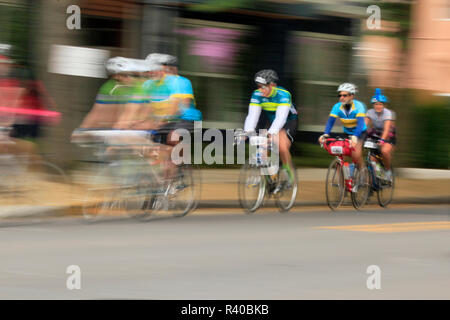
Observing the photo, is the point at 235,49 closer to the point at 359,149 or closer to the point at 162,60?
the point at 359,149

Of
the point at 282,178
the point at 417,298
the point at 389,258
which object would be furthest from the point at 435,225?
the point at 417,298

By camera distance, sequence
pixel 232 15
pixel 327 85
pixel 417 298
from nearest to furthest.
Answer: pixel 417 298, pixel 232 15, pixel 327 85

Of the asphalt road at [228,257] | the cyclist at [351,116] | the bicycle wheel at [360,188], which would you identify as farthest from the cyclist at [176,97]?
the bicycle wheel at [360,188]

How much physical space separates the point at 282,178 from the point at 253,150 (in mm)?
616

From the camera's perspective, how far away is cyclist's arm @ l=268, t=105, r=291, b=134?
12.9 m

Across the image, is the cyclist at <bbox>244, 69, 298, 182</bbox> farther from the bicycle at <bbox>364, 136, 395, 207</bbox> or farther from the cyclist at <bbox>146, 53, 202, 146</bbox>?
the bicycle at <bbox>364, 136, 395, 207</bbox>

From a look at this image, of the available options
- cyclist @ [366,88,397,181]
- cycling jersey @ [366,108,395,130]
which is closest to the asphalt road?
cyclist @ [366,88,397,181]

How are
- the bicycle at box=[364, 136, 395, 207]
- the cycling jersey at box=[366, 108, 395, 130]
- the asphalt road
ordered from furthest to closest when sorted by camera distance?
the cycling jersey at box=[366, 108, 395, 130] → the bicycle at box=[364, 136, 395, 207] → the asphalt road

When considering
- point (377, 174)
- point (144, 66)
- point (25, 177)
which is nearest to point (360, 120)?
point (377, 174)

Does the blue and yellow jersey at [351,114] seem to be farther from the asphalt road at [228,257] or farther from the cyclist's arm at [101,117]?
the cyclist's arm at [101,117]

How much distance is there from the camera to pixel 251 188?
13266mm
